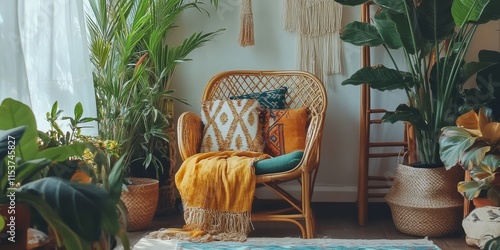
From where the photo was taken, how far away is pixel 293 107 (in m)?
3.96

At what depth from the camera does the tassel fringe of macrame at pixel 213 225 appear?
3.19 meters

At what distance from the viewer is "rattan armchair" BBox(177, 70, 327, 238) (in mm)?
3176

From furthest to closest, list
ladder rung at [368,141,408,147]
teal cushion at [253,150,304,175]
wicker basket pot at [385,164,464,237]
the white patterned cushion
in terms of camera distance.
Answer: ladder rung at [368,141,408,147]
wicker basket pot at [385,164,464,237]
teal cushion at [253,150,304,175]
the white patterned cushion

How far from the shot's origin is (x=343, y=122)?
405 centimetres

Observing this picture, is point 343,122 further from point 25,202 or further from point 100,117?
point 25,202

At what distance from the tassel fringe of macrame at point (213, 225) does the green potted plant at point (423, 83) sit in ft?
2.85

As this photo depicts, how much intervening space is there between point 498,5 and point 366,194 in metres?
1.32

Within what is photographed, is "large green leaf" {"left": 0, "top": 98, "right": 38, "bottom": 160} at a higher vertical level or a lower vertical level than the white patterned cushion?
higher

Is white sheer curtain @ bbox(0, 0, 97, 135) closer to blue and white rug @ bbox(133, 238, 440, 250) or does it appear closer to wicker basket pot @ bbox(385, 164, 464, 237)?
blue and white rug @ bbox(133, 238, 440, 250)

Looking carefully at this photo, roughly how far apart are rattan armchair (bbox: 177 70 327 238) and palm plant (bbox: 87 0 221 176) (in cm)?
17

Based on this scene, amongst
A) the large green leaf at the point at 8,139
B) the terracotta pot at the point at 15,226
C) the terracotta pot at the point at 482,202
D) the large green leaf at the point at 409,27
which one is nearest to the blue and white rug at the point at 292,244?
the terracotta pot at the point at 482,202

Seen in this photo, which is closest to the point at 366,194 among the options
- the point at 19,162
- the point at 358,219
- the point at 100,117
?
the point at 358,219

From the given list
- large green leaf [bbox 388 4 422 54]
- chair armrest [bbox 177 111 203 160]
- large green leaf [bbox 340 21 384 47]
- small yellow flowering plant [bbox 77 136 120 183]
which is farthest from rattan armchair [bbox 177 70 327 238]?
→ large green leaf [bbox 388 4 422 54]

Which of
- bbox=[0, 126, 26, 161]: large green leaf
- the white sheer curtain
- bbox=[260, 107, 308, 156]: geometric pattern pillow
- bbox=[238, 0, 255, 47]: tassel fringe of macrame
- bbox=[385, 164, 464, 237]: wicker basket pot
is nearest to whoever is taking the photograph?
bbox=[0, 126, 26, 161]: large green leaf
